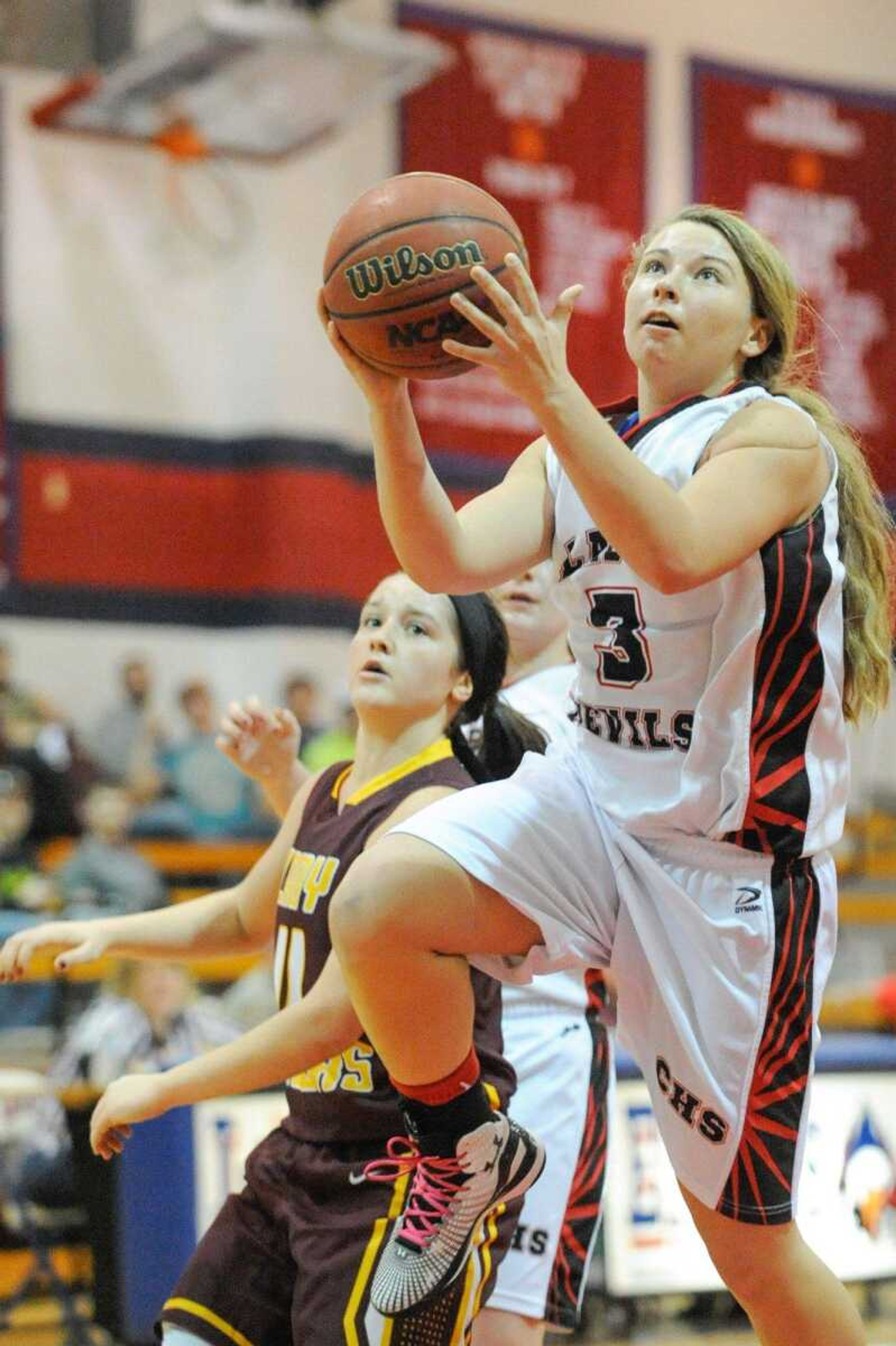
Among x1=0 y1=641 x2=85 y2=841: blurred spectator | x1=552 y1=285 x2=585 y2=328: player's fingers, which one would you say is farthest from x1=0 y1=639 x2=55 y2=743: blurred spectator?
x1=552 y1=285 x2=585 y2=328: player's fingers

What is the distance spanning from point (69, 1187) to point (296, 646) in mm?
7391

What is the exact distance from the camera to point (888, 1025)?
25.8ft

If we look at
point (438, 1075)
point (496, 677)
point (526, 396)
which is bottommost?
point (438, 1075)

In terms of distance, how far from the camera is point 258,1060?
301 centimetres

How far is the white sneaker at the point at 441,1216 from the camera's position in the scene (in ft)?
9.48

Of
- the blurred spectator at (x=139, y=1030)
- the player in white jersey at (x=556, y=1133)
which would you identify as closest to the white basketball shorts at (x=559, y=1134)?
the player in white jersey at (x=556, y=1133)

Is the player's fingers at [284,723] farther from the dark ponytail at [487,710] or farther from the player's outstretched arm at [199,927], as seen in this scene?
the dark ponytail at [487,710]

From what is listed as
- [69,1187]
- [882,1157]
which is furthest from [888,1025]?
[69,1187]

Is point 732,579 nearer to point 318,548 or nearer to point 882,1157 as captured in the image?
point 882,1157

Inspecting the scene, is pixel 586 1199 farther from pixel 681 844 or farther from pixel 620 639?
pixel 620 639

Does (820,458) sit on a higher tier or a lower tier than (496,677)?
higher

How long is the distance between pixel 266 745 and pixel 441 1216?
1.11m

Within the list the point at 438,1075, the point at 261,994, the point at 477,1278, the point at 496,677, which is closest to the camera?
the point at 438,1075

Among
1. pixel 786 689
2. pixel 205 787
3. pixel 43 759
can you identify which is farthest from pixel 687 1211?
pixel 205 787
